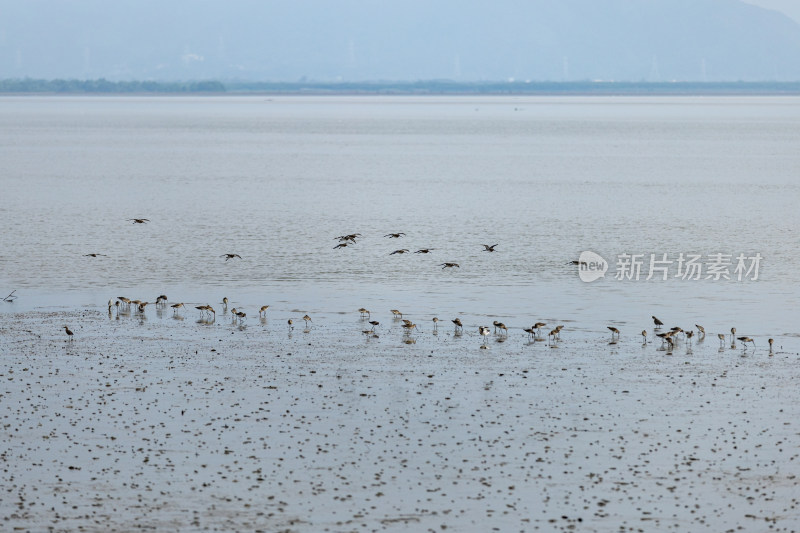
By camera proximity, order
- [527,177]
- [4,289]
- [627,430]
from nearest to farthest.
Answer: [627,430] < [4,289] < [527,177]

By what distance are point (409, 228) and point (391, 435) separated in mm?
43207

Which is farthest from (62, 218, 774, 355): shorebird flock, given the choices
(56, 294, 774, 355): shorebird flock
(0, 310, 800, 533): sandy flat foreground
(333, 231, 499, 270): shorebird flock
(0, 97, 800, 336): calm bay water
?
(333, 231, 499, 270): shorebird flock

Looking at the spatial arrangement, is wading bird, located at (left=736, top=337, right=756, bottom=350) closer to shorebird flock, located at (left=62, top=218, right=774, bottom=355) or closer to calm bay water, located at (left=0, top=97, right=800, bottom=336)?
shorebird flock, located at (left=62, top=218, right=774, bottom=355)

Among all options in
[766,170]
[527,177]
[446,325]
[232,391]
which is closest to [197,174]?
[527,177]

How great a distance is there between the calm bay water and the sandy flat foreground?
6.83 metres

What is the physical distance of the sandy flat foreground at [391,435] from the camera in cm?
2023

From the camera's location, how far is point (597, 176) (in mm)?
106625

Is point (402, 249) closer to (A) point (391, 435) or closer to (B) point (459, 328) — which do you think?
(B) point (459, 328)

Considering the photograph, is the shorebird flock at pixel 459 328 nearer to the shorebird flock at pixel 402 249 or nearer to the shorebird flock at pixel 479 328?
the shorebird flock at pixel 479 328

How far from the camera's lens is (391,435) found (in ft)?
79.7

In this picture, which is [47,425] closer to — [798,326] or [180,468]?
[180,468]

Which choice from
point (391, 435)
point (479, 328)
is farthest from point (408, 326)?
point (391, 435)

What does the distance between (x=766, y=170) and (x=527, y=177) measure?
78.5 feet

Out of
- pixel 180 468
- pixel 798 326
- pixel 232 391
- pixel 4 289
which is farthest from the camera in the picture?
pixel 4 289
